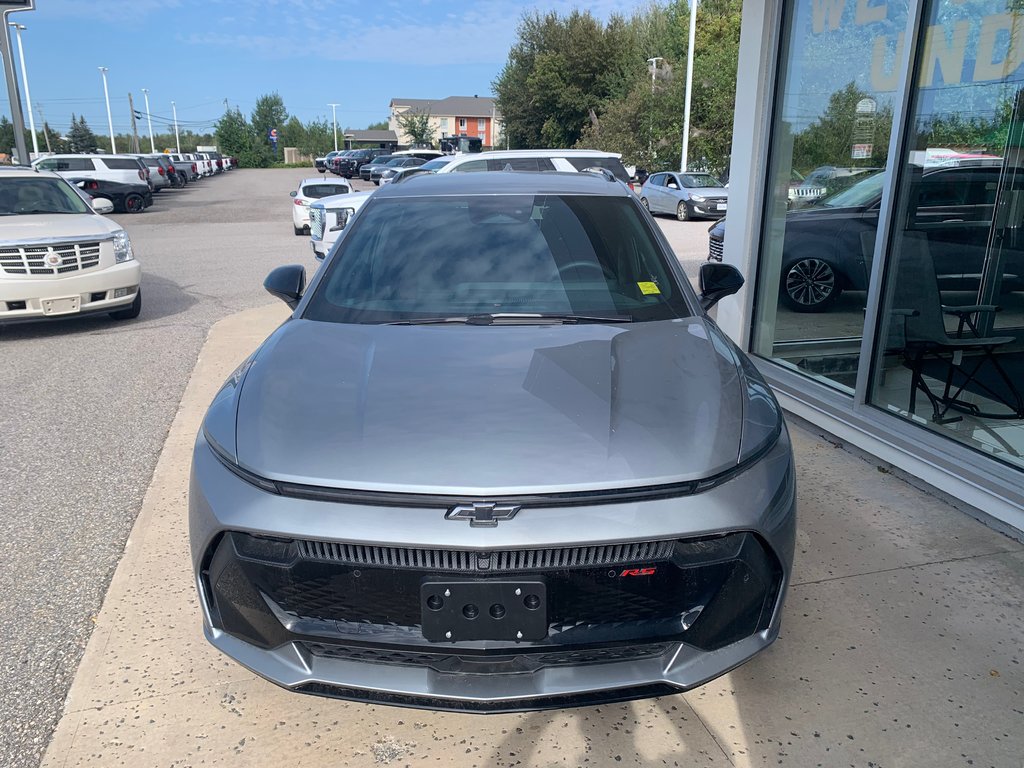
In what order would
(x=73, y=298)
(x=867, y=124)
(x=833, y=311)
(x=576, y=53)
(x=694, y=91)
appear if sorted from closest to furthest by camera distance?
(x=867, y=124) < (x=833, y=311) < (x=73, y=298) < (x=694, y=91) < (x=576, y=53)

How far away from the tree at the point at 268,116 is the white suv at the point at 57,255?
4445 inches

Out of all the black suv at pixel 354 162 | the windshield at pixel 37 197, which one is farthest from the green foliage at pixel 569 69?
the windshield at pixel 37 197

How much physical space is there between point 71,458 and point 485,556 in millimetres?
3755

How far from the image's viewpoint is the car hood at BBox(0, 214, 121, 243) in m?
7.44

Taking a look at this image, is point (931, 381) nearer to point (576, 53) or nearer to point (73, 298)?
point (73, 298)

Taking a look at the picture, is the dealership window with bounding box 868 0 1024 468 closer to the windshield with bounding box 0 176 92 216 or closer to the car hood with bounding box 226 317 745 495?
the car hood with bounding box 226 317 745 495

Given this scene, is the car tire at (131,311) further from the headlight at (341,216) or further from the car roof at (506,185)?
the car roof at (506,185)

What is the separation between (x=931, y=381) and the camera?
4.82 metres

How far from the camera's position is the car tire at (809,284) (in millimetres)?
5625

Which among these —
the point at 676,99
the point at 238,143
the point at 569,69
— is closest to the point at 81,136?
the point at 238,143

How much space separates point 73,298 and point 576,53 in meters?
44.5

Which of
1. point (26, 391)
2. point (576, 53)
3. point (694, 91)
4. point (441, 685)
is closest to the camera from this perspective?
point (441, 685)

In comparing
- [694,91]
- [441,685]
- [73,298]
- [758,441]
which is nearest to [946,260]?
[758,441]

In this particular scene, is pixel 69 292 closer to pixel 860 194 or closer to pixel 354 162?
pixel 860 194
